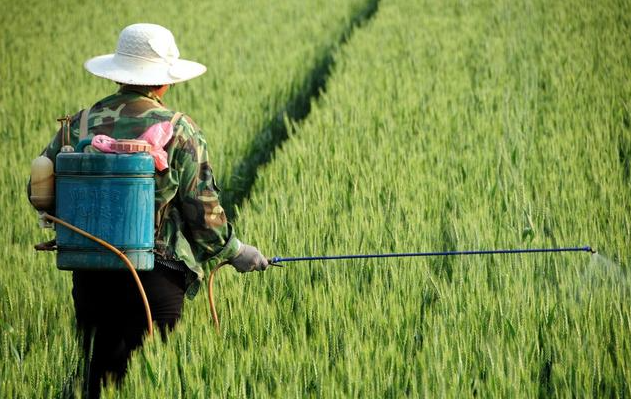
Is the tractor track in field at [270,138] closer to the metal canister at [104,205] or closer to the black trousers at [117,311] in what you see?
the black trousers at [117,311]

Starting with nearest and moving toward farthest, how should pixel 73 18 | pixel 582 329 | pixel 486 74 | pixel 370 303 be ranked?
1. pixel 582 329
2. pixel 370 303
3. pixel 486 74
4. pixel 73 18

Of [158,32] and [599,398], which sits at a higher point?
[158,32]

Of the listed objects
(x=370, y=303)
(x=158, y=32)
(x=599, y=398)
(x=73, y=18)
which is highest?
(x=73, y=18)

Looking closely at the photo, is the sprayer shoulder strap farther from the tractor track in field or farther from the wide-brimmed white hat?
the tractor track in field


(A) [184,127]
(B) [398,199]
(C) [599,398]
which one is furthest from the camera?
(B) [398,199]

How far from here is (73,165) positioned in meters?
2.02

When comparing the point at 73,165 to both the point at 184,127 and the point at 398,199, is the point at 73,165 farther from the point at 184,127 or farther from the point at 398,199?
the point at 398,199

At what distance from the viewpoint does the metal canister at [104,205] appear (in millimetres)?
2012

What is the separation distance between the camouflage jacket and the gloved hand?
38 mm

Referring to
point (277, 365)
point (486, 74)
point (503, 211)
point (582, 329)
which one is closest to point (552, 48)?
point (486, 74)

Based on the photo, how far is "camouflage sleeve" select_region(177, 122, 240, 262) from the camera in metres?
2.19

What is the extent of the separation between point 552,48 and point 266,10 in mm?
4756

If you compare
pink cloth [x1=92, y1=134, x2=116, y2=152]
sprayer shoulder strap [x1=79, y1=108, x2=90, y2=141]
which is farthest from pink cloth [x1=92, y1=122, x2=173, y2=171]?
sprayer shoulder strap [x1=79, y1=108, x2=90, y2=141]

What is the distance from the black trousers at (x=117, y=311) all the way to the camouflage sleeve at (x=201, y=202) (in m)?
0.14
